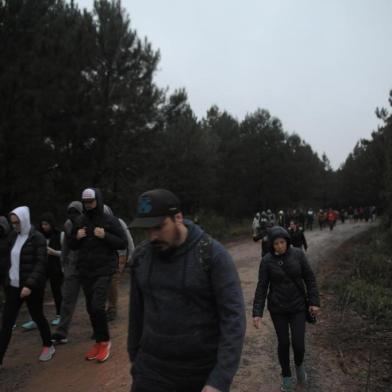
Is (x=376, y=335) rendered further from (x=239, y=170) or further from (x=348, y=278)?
(x=239, y=170)

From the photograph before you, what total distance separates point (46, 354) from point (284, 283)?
10.2 feet

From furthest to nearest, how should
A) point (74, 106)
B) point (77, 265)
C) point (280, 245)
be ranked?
point (74, 106), point (77, 265), point (280, 245)

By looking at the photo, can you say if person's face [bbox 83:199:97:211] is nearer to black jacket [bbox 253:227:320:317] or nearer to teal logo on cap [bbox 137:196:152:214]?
black jacket [bbox 253:227:320:317]

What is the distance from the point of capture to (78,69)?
1150cm

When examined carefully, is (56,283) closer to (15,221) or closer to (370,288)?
(15,221)

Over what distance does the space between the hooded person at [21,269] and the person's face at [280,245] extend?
8.91 ft

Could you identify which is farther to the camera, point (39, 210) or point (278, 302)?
point (39, 210)

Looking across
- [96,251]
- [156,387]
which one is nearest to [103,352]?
[96,251]

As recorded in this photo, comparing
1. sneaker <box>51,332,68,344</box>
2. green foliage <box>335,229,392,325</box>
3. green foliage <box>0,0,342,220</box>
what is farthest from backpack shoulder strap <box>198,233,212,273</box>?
green foliage <box>0,0,342,220</box>

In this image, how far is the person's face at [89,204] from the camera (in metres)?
5.10

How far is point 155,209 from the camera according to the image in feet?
7.39

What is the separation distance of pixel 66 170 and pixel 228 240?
519 inches

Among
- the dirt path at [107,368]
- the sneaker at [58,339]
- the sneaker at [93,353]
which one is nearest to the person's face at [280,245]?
the dirt path at [107,368]

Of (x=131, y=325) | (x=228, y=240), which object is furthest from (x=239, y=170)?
(x=131, y=325)
